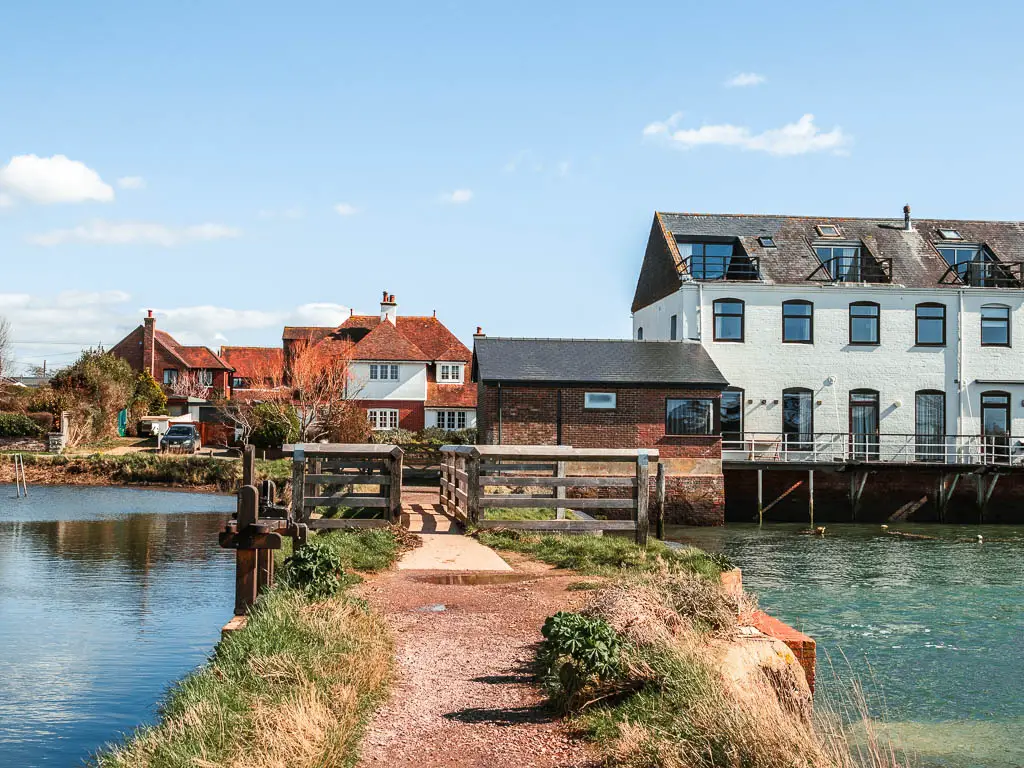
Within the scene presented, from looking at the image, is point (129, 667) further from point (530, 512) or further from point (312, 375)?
point (312, 375)

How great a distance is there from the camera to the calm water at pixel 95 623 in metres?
9.38

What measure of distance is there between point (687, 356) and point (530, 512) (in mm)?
19155

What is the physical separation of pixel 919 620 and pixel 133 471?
36317 mm

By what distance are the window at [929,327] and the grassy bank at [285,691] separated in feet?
112

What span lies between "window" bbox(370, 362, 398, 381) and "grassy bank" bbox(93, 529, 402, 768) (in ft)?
157

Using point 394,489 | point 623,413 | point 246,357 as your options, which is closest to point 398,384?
point 246,357

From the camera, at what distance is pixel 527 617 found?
32.3 feet

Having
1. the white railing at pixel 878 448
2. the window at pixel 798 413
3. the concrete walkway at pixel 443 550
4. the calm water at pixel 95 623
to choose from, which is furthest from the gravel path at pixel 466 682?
the window at pixel 798 413

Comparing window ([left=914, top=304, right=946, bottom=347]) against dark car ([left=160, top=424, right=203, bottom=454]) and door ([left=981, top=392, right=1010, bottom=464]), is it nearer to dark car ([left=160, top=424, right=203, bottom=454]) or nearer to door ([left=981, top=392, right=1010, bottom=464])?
door ([left=981, top=392, right=1010, bottom=464])

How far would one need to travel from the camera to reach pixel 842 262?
40344mm

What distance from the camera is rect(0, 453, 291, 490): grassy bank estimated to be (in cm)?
4322

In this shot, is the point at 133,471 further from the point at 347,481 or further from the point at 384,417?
the point at 347,481

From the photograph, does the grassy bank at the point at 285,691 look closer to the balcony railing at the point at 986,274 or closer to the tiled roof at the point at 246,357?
the balcony railing at the point at 986,274

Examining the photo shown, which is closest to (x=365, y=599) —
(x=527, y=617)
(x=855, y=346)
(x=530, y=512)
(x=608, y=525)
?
(x=527, y=617)
